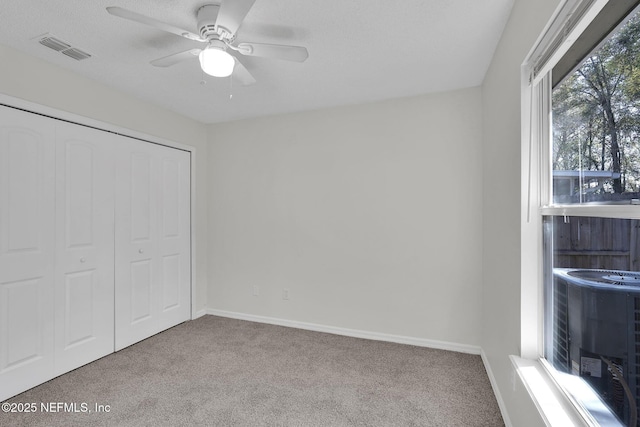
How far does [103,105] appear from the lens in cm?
279

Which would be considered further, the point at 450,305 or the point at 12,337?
the point at 450,305

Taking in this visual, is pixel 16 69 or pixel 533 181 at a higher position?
pixel 16 69

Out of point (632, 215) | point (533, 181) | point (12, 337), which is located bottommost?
point (12, 337)

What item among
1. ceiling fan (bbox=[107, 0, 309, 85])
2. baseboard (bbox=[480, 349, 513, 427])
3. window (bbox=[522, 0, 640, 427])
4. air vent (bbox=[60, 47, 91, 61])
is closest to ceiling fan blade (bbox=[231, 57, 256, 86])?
ceiling fan (bbox=[107, 0, 309, 85])

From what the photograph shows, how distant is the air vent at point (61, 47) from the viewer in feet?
6.73

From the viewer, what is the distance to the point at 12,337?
216 cm

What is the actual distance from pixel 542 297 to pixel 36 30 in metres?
3.40

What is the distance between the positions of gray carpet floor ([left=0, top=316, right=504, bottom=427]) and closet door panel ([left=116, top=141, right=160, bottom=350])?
23 cm

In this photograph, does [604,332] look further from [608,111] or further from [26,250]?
[26,250]

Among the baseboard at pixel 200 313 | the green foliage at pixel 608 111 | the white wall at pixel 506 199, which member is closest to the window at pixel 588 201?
the green foliage at pixel 608 111

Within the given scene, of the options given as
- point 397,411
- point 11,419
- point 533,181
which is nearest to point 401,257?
point 397,411

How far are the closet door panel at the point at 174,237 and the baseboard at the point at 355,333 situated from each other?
1.72ft

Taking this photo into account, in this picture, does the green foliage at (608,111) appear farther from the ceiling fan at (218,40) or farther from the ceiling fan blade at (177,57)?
the ceiling fan blade at (177,57)

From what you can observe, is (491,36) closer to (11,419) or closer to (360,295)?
(360,295)
